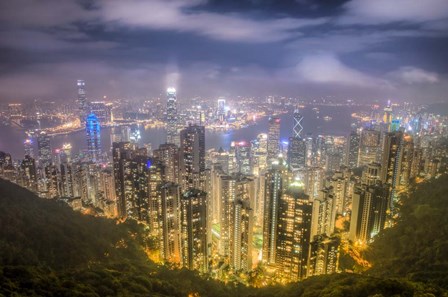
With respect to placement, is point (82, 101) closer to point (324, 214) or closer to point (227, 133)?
point (227, 133)

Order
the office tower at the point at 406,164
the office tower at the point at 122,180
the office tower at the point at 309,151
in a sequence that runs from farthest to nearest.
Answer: the office tower at the point at 309,151 → the office tower at the point at 406,164 → the office tower at the point at 122,180

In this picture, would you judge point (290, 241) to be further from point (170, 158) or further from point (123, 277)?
point (170, 158)

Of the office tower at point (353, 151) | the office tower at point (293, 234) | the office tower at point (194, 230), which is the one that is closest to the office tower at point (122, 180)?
the office tower at point (194, 230)

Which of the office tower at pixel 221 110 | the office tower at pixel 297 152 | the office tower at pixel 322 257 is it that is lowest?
the office tower at pixel 322 257

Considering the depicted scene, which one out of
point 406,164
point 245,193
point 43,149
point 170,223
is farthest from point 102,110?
point 406,164

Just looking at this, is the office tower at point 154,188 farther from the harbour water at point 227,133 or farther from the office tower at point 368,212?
the harbour water at point 227,133

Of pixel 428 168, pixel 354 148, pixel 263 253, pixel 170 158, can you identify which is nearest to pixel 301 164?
pixel 354 148
